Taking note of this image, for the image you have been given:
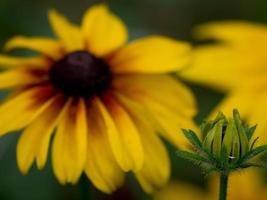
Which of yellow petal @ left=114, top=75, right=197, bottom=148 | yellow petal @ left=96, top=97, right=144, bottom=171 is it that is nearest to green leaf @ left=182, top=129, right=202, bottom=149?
yellow petal @ left=96, top=97, right=144, bottom=171

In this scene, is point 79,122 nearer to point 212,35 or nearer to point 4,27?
point 212,35

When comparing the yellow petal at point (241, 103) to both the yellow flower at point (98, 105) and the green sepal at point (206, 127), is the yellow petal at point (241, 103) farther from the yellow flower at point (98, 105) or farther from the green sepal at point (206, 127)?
the green sepal at point (206, 127)

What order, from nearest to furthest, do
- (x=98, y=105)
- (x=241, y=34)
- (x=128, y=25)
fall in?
(x=98, y=105) < (x=241, y=34) < (x=128, y=25)

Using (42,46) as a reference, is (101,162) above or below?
below

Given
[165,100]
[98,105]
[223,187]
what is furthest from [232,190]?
[223,187]

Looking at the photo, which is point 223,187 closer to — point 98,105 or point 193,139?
point 193,139

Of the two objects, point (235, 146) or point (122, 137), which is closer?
point (235, 146)

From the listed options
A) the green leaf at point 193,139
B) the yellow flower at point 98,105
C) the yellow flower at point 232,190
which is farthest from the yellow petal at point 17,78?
the yellow flower at point 232,190
